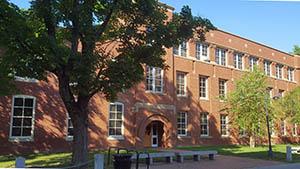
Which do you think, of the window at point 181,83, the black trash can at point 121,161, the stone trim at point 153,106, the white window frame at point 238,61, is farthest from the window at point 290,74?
the black trash can at point 121,161

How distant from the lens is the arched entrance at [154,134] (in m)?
28.6

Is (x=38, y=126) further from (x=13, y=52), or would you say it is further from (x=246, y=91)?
(x=246, y=91)

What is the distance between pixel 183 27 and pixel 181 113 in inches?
652

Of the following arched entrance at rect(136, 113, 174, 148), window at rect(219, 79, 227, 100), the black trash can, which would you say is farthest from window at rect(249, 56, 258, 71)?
the black trash can

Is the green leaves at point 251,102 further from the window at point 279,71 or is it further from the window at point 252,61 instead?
the window at point 279,71

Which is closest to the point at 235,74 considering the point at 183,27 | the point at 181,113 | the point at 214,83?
the point at 214,83

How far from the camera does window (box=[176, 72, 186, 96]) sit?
101 feet

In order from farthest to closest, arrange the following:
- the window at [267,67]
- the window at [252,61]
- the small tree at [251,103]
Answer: the window at [267,67] → the window at [252,61] → the small tree at [251,103]

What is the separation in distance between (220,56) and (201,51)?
288 centimetres

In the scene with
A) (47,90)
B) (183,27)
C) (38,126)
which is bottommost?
(38,126)

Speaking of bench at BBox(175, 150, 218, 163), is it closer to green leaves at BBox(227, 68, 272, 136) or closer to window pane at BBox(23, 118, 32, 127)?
window pane at BBox(23, 118, 32, 127)

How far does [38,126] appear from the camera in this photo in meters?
22.4

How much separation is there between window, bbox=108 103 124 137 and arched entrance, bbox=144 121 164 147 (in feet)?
9.84

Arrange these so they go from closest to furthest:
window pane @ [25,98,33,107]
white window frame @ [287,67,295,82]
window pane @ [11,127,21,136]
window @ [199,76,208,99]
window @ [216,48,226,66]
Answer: window pane @ [11,127,21,136], window pane @ [25,98,33,107], window @ [199,76,208,99], window @ [216,48,226,66], white window frame @ [287,67,295,82]
